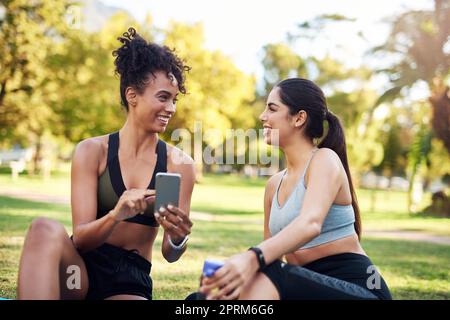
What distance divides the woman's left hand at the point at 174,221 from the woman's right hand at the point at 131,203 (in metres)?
0.08

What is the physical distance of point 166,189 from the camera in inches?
97.9

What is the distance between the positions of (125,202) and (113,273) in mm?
569

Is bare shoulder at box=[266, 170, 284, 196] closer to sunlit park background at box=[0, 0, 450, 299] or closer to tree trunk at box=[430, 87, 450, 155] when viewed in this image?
sunlit park background at box=[0, 0, 450, 299]

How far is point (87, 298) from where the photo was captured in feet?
9.25

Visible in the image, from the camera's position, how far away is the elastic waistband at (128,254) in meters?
2.91

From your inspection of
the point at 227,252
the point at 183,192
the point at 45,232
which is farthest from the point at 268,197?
the point at 227,252

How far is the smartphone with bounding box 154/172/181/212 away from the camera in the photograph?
2.47 meters

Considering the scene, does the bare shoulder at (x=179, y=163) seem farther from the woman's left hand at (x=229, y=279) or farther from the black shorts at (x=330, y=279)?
the woman's left hand at (x=229, y=279)

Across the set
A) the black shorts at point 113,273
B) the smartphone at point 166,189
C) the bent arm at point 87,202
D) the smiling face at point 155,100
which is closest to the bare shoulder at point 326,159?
the smartphone at point 166,189

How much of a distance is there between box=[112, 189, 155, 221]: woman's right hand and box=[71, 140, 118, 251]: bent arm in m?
0.06

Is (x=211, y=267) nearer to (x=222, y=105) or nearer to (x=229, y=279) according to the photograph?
(x=229, y=279)

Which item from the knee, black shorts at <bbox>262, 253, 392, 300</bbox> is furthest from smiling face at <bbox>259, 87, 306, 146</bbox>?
the knee
